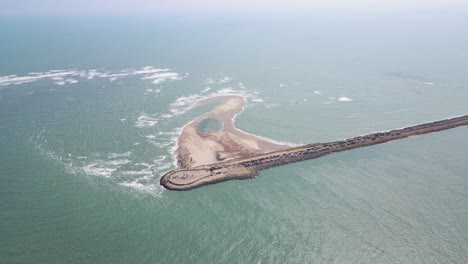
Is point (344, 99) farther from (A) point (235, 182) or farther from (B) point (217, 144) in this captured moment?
(A) point (235, 182)

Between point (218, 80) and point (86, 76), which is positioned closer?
point (218, 80)

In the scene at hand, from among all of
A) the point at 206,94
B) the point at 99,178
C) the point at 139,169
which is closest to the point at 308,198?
the point at 139,169

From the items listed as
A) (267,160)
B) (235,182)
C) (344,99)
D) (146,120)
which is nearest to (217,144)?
(267,160)

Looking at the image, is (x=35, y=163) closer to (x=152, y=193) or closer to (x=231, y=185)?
(x=152, y=193)

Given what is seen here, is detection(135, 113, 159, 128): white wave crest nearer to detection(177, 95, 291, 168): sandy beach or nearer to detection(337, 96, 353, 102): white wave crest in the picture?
detection(177, 95, 291, 168): sandy beach

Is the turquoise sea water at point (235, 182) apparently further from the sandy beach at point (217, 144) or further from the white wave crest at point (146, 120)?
the sandy beach at point (217, 144)

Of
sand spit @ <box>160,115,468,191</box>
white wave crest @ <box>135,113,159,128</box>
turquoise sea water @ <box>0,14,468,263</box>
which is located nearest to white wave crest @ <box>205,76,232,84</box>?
turquoise sea water @ <box>0,14,468,263</box>

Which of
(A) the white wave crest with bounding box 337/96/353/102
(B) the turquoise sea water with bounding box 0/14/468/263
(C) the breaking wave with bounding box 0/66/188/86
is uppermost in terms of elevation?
(C) the breaking wave with bounding box 0/66/188/86
